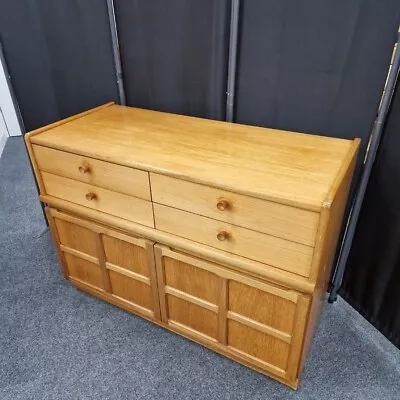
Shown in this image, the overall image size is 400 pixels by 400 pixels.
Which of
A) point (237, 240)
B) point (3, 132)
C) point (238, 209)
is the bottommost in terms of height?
point (3, 132)

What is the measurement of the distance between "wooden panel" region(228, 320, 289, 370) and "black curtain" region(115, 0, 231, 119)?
31.8 inches

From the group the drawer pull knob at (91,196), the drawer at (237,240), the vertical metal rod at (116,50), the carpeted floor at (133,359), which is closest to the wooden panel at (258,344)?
the carpeted floor at (133,359)

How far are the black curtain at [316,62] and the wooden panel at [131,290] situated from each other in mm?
791

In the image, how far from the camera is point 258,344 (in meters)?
1.15

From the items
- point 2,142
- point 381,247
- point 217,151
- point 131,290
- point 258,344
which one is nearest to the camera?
point 217,151

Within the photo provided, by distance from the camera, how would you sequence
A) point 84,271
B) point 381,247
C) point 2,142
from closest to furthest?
point 381,247, point 84,271, point 2,142

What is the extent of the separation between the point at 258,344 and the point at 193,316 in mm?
251

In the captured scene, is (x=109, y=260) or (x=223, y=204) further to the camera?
(x=109, y=260)

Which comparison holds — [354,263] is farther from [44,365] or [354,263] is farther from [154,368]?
[44,365]

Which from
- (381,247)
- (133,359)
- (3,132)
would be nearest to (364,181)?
(381,247)

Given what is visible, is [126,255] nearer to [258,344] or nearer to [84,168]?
[84,168]

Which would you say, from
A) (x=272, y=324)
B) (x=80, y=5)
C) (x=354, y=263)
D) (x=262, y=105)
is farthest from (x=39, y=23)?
(x=354, y=263)

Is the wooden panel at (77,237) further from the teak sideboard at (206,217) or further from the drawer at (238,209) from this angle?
the drawer at (238,209)

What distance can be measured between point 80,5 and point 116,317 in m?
1.31
